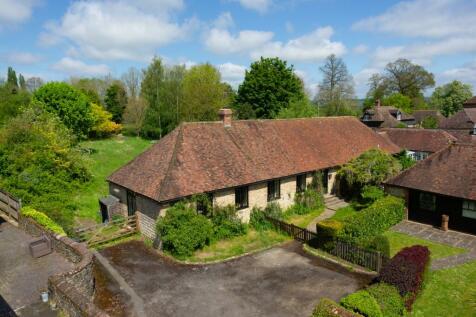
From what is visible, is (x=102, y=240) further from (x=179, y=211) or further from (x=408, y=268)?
(x=408, y=268)

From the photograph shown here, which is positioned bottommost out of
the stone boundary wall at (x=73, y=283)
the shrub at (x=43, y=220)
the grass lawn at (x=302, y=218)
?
the grass lawn at (x=302, y=218)

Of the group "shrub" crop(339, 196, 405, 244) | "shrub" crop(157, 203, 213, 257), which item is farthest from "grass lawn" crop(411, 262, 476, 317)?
"shrub" crop(157, 203, 213, 257)

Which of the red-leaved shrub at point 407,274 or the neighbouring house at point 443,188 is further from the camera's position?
the neighbouring house at point 443,188

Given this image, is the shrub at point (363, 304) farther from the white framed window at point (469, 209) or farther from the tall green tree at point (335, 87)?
the tall green tree at point (335, 87)

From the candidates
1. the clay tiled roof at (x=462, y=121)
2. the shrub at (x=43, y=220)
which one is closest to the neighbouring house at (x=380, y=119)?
the clay tiled roof at (x=462, y=121)

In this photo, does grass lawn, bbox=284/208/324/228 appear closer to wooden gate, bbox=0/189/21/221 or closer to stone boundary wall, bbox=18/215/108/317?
stone boundary wall, bbox=18/215/108/317

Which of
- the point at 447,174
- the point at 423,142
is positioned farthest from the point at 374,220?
the point at 423,142

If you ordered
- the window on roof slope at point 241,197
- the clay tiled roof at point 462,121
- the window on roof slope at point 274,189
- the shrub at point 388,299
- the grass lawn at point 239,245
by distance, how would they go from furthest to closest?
1. the clay tiled roof at point 462,121
2. the window on roof slope at point 274,189
3. the window on roof slope at point 241,197
4. the grass lawn at point 239,245
5. the shrub at point 388,299
